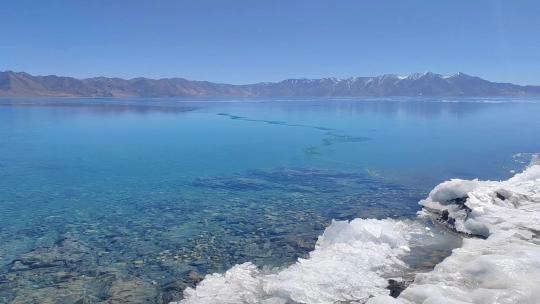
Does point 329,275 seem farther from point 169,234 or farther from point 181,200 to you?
point 181,200

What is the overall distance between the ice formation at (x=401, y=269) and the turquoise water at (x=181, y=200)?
4.72 feet

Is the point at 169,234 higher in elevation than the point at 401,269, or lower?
lower

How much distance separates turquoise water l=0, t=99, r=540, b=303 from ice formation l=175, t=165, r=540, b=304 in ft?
4.72

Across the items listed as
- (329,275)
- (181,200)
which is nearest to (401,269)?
(329,275)

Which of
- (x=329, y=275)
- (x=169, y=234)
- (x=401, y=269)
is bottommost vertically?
(x=169, y=234)

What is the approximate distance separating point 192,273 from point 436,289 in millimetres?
7884

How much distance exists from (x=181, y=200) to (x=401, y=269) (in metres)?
13.4

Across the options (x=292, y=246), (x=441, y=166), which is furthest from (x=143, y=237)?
(x=441, y=166)

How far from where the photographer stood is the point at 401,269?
47.2 ft

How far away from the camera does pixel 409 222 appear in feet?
64.4

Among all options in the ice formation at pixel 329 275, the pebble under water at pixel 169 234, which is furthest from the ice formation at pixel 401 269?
the pebble under water at pixel 169 234

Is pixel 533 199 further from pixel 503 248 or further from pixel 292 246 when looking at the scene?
pixel 292 246

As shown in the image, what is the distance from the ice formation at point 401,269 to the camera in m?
11.6

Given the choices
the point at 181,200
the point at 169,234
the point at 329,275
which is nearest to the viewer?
the point at 329,275
